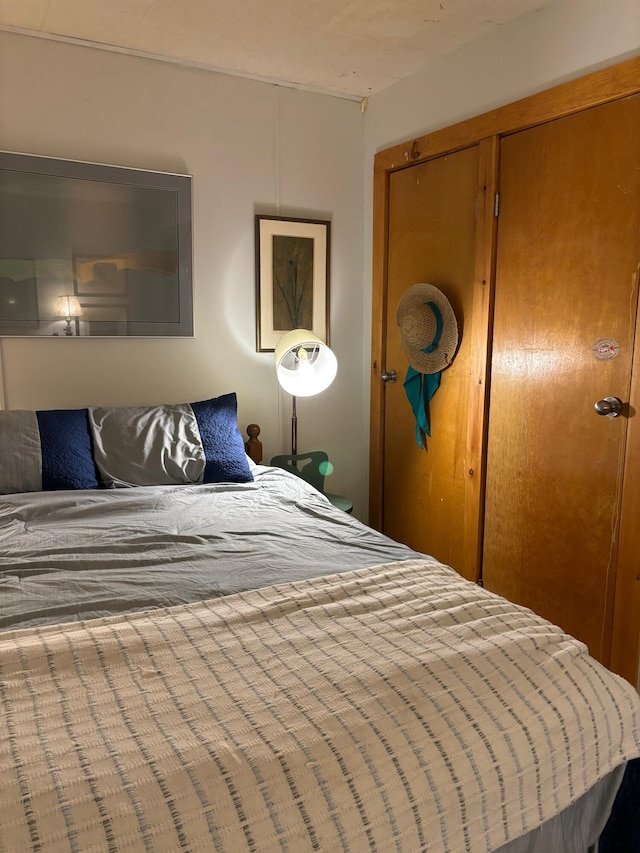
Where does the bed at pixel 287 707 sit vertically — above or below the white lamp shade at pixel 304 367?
below

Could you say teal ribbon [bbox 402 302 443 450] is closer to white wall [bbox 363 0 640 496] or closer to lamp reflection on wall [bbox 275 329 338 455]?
lamp reflection on wall [bbox 275 329 338 455]

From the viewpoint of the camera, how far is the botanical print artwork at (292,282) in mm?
3193

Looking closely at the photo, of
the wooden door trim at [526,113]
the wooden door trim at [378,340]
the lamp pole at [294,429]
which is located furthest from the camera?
the wooden door trim at [378,340]

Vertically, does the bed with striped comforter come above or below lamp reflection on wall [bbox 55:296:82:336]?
→ below

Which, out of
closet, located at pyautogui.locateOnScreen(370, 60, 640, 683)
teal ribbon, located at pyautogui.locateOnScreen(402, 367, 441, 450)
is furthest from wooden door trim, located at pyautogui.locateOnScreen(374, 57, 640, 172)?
teal ribbon, located at pyautogui.locateOnScreen(402, 367, 441, 450)

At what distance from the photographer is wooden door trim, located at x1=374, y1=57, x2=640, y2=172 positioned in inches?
82.7

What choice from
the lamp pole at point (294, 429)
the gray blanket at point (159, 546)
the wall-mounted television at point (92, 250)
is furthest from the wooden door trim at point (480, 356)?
the wall-mounted television at point (92, 250)

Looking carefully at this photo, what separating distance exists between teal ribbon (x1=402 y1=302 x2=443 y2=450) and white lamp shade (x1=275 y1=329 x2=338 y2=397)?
39 cm

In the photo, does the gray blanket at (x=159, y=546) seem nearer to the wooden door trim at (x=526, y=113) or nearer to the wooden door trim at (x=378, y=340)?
the wooden door trim at (x=378, y=340)

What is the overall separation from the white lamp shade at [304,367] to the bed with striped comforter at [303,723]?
1.43 metres

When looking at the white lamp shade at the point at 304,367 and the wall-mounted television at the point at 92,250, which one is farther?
the white lamp shade at the point at 304,367

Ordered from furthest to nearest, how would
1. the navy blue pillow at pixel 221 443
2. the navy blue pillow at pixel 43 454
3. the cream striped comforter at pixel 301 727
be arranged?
the navy blue pillow at pixel 221 443 → the navy blue pillow at pixel 43 454 → the cream striped comforter at pixel 301 727

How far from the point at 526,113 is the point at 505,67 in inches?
9.7

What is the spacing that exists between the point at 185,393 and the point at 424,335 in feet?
3.66
